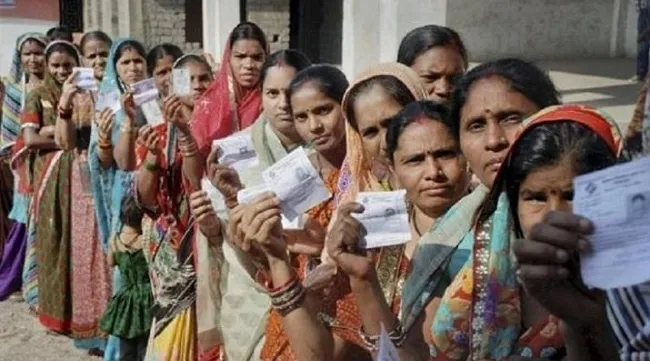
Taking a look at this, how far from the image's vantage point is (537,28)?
12.6 metres

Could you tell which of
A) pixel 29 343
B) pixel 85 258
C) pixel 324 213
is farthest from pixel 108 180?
pixel 324 213

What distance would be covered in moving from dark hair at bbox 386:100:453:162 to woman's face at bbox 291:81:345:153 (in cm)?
53

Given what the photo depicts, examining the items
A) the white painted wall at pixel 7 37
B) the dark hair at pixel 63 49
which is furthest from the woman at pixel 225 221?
the white painted wall at pixel 7 37

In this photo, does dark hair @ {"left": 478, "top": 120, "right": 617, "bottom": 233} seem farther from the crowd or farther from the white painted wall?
the white painted wall

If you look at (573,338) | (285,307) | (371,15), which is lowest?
(285,307)

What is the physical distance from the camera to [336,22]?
20.6 m

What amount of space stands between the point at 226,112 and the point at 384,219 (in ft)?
7.50

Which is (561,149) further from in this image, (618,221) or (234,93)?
(234,93)

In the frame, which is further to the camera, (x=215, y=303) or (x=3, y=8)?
(x=3, y=8)

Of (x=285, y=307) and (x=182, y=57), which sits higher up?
(x=182, y=57)

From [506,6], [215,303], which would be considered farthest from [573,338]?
[506,6]

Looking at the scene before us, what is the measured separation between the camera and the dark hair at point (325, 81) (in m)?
2.98

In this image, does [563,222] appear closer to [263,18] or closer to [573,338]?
[573,338]

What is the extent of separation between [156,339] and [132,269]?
2.47 feet
